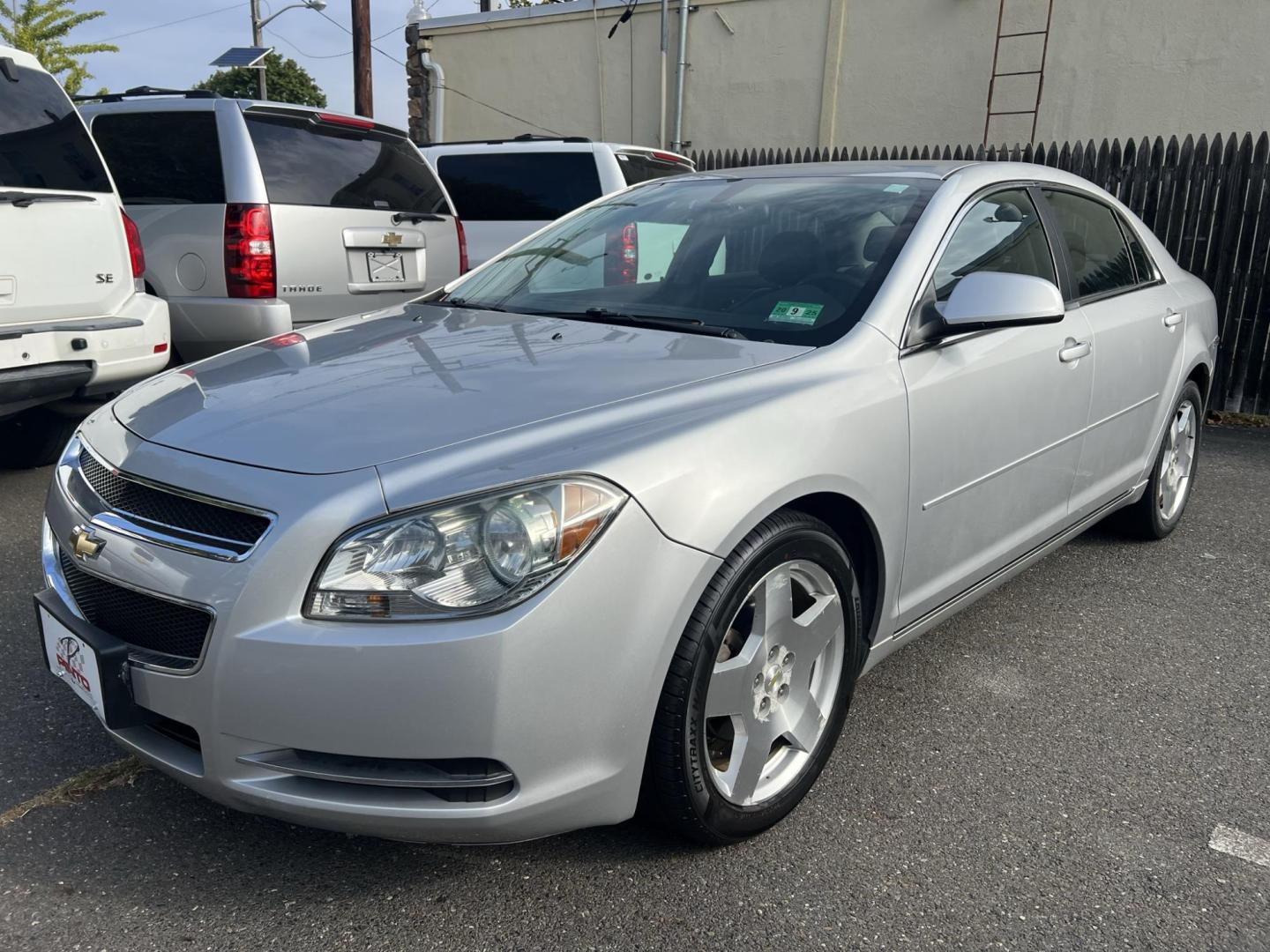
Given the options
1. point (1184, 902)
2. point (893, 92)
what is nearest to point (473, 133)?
point (893, 92)

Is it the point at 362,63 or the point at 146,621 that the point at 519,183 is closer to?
the point at 146,621

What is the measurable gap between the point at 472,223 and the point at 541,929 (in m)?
6.98

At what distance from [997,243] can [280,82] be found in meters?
55.9

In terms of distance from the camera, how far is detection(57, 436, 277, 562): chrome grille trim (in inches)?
77.8

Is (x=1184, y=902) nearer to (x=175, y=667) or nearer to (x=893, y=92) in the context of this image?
(x=175, y=667)

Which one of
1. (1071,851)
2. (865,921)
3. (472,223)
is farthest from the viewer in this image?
(472,223)

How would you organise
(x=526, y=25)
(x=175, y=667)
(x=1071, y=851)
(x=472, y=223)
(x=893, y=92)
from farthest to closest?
(x=526, y=25)
(x=893, y=92)
(x=472, y=223)
(x=1071, y=851)
(x=175, y=667)

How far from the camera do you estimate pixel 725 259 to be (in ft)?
10.6

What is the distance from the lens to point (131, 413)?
2545mm

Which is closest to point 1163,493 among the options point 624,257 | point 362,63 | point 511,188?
point 624,257

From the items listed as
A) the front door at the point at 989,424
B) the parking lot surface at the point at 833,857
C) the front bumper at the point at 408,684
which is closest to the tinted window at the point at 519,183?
the front door at the point at 989,424

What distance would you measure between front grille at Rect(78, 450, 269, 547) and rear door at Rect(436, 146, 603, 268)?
5977 millimetres

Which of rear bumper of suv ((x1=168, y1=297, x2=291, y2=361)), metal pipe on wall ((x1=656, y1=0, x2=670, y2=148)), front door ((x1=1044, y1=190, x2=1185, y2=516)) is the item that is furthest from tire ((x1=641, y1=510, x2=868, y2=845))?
metal pipe on wall ((x1=656, y1=0, x2=670, y2=148))

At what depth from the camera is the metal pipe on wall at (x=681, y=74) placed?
556 inches
